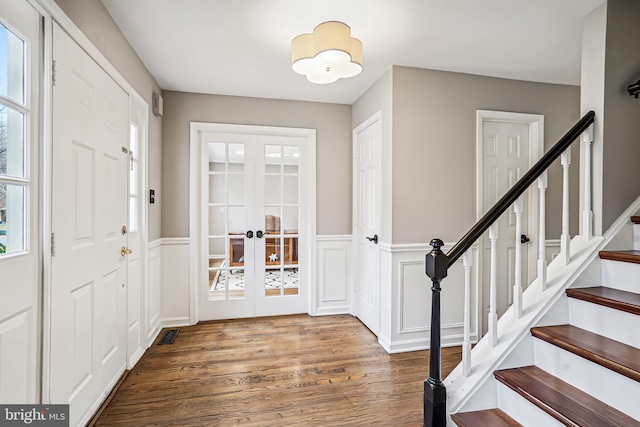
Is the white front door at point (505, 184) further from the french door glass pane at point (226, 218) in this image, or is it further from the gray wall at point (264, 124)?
the french door glass pane at point (226, 218)

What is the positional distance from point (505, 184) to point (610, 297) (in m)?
1.67

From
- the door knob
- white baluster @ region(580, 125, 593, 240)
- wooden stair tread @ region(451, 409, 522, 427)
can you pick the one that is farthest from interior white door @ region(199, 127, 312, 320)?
white baluster @ region(580, 125, 593, 240)

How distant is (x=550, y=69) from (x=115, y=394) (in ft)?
14.0

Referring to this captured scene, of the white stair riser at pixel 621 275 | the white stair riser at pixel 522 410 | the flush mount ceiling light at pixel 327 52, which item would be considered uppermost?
the flush mount ceiling light at pixel 327 52

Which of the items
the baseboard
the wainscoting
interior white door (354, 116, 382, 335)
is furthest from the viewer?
the baseboard

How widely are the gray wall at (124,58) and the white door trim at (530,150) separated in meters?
2.93

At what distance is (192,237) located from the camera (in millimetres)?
3355

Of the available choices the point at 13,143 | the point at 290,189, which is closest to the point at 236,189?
the point at 290,189

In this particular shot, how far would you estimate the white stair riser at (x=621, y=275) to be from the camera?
5.34 ft

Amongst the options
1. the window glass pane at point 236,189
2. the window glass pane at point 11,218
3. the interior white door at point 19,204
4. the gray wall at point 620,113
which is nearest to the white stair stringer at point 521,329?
the gray wall at point 620,113

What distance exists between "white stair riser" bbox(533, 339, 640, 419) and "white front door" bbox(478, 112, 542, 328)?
56.0 inches

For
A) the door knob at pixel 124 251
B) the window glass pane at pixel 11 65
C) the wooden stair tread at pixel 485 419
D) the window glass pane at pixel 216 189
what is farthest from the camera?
the window glass pane at pixel 216 189

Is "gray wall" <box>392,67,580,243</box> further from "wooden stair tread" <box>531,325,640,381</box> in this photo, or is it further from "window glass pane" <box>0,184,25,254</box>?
"window glass pane" <box>0,184,25,254</box>

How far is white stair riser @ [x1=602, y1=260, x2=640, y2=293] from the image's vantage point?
5.34 feet
